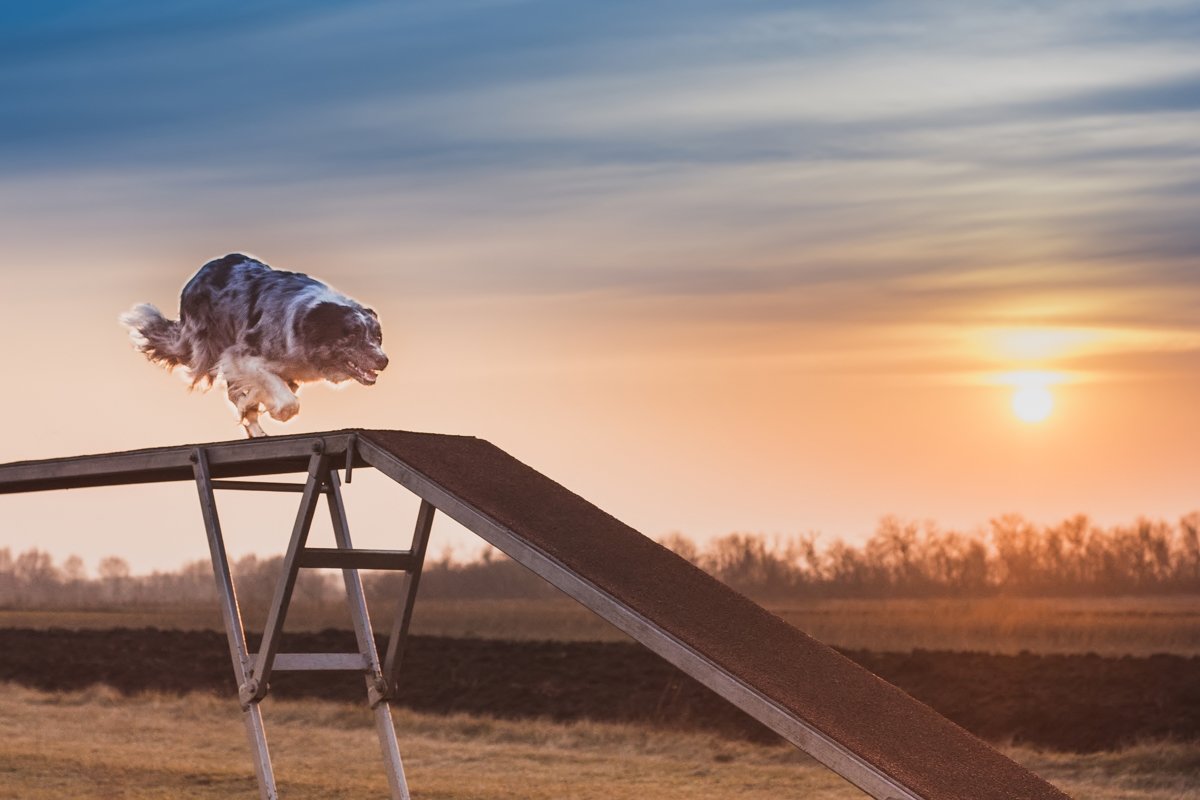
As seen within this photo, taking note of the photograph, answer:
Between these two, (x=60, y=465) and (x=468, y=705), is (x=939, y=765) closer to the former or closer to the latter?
(x=60, y=465)

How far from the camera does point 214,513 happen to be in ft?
26.8

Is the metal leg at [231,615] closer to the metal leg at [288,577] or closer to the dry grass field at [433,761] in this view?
the metal leg at [288,577]

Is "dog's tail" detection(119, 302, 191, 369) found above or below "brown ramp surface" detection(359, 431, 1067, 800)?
above

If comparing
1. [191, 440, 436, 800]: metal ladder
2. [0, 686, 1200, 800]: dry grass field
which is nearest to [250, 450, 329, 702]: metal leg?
[191, 440, 436, 800]: metal ladder

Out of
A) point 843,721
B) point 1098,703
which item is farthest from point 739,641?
point 1098,703

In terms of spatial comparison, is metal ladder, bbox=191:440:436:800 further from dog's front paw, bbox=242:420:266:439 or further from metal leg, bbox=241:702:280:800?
dog's front paw, bbox=242:420:266:439

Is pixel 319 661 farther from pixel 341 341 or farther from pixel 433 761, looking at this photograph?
pixel 433 761

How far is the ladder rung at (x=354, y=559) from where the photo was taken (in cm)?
769

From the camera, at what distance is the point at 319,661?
804 cm

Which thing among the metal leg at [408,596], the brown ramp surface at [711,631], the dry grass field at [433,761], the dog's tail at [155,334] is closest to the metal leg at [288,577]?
the brown ramp surface at [711,631]

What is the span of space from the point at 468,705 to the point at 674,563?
13747mm

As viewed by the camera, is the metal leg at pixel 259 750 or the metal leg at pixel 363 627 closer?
the metal leg at pixel 259 750

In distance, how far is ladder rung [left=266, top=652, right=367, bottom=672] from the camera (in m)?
7.88

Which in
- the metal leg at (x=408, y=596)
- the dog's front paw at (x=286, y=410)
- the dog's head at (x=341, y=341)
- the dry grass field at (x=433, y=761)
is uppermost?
the dog's head at (x=341, y=341)
